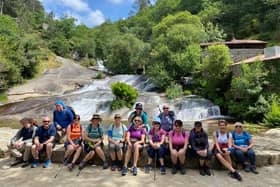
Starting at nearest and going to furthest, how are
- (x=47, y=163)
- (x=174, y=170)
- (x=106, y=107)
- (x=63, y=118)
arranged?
(x=174, y=170), (x=47, y=163), (x=63, y=118), (x=106, y=107)

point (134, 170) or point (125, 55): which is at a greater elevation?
point (125, 55)

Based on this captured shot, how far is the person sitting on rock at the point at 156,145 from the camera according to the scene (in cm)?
638

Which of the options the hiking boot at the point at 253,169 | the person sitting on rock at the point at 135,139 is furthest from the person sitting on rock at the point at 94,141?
the hiking boot at the point at 253,169

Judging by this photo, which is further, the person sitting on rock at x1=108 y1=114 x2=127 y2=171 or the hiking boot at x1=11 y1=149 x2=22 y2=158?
the hiking boot at x1=11 y1=149 x2=22 y2=158

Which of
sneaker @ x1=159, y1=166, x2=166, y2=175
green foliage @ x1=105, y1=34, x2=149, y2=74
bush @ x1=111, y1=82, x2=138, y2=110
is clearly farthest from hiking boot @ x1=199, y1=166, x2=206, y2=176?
green foliage @ x1=105, y1=34, x2=149, y2=74

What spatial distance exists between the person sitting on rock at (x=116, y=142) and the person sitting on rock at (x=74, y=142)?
75 cm

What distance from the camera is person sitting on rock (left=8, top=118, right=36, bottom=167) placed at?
22.5 ft

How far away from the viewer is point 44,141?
6883mm

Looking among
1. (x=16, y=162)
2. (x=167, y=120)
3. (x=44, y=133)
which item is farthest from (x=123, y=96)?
A: (x=16, y=162)

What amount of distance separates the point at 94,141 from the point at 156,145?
1463mm

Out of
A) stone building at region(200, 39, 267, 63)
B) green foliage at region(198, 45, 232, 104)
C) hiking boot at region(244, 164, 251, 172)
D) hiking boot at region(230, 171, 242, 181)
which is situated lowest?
hiking boot at region(230, 171, 242, 181)

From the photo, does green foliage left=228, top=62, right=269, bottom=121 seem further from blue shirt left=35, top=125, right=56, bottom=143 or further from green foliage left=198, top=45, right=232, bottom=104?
blue shirt left=35, top=125, right=56, bottom=143

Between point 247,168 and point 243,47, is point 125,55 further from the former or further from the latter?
point 247,168

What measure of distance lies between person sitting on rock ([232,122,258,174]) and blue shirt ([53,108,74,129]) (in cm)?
408
